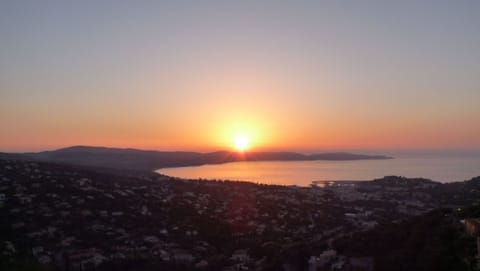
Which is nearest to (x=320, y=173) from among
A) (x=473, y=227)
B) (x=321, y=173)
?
(x=321, y=173)

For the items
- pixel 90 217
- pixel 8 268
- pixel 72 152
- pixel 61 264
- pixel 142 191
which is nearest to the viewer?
pixel 8 268

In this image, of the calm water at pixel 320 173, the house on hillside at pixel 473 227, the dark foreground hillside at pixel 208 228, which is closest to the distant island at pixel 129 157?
the calm water at pixel 320 173

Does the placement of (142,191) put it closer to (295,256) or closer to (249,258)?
(249,258)

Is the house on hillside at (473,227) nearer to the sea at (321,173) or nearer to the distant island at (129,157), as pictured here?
the sea at (321,173)

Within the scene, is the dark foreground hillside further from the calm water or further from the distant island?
the distant island

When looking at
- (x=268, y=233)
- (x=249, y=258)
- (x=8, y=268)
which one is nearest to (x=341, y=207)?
(x=268, y=233)

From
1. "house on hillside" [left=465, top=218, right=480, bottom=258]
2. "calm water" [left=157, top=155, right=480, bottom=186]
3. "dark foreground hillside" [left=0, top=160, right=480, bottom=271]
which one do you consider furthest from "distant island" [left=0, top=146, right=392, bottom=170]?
"house on hillside" [left=465, top=218, right=480, bottom=258]

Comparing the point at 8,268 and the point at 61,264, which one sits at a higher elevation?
the point at 8,268

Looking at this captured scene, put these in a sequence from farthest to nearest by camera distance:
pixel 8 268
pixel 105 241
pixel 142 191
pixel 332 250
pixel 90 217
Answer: pixel 142 191 < pixel 90 217 < pixel 105 241 < pixel 332 250 < pixel 8 268

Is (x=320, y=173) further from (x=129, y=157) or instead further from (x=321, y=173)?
(x=129, y=157)
